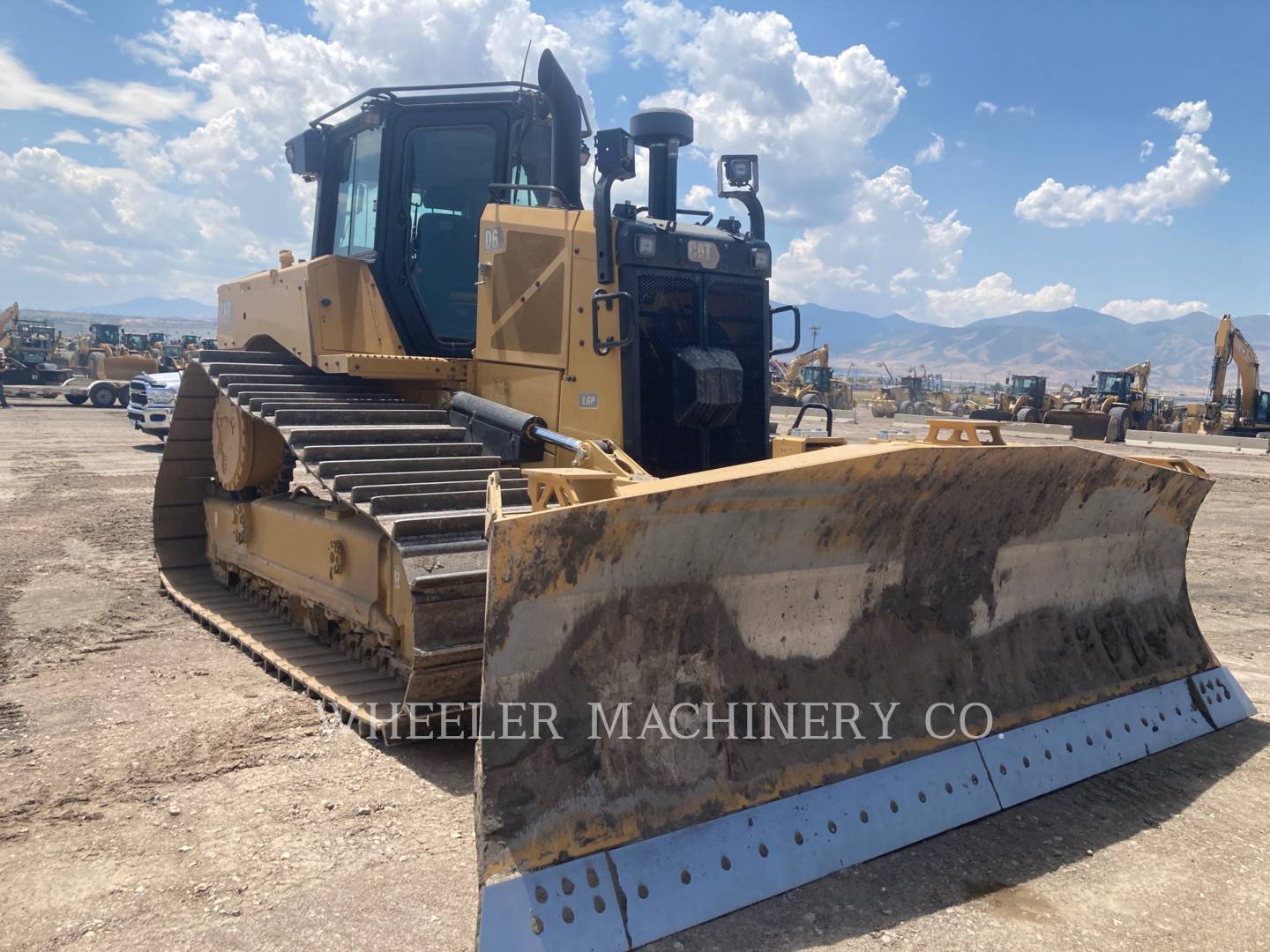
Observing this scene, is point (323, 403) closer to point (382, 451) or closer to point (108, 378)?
point (382, 451)

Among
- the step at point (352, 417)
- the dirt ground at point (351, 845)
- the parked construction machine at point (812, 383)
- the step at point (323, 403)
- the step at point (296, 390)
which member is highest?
the parked construction machine at point (812, 383)

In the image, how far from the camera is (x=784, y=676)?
3547 mm

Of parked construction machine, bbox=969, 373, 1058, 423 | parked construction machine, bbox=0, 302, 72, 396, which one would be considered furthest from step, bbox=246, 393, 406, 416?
parked construction machine, bbox=0, 302, 72, 396

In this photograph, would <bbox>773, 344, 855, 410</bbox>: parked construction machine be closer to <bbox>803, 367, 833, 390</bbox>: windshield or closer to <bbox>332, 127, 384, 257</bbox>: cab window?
<bbox>803, 367, 833, 390</bbox>: windshield

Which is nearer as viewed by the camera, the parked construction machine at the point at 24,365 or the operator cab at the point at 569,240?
the operator cab at the point at 569,240

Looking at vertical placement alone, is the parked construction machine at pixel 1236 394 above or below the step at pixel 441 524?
above

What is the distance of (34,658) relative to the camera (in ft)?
18.2

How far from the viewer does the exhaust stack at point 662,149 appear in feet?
17.8

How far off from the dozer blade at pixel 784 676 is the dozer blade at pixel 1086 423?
30278 mm

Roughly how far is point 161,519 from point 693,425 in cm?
473

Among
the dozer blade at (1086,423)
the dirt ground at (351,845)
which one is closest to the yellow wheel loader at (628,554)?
the dirt ground at (351,845)

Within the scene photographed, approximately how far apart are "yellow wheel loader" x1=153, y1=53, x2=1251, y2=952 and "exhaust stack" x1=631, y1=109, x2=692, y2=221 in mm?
16

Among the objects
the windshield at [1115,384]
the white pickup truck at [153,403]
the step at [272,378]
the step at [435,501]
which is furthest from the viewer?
the windshield at [1115,384]

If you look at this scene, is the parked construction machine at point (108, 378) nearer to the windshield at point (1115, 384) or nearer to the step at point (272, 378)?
the step at point (272, 378)
